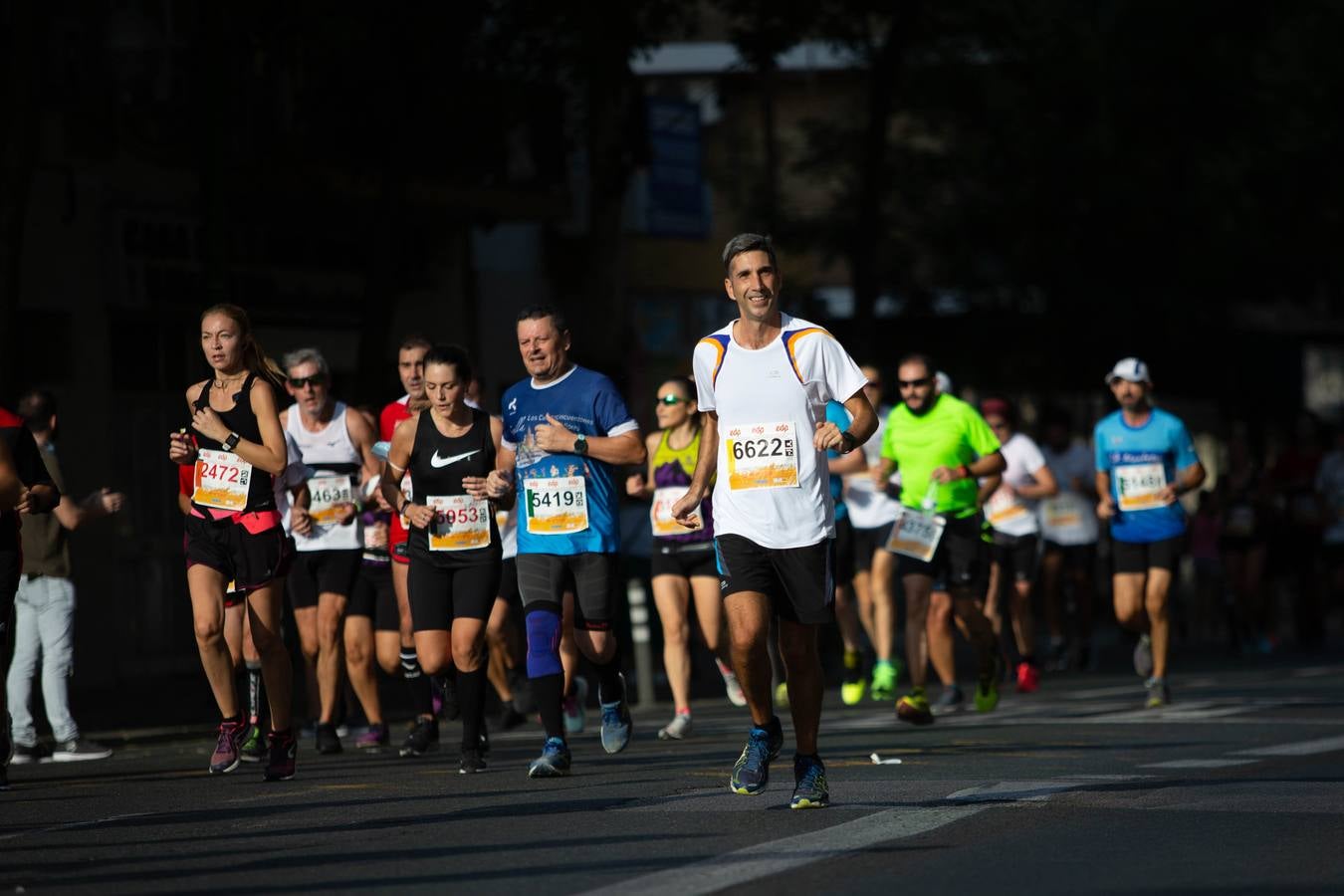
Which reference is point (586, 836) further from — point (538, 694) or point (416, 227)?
point (416, 227)

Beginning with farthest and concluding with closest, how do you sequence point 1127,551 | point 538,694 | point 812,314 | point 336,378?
point 336,378 < point 812,314 < point 1127,551 < point 538,694

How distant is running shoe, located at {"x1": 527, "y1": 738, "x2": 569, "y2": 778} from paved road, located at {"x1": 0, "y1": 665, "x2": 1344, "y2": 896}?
0.13 m

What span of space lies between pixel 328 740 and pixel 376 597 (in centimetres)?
89

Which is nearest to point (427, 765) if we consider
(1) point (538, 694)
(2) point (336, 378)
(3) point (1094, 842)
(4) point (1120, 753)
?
(1) point (538, 694)

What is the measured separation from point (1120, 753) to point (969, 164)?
24.0 metres

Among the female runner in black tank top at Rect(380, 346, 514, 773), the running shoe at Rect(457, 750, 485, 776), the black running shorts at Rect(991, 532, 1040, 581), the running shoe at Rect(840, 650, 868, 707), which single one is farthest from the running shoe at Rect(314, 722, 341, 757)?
the black running shorts at Rect(991, 532, 1040, 581)

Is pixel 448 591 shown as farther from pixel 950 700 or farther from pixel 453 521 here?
pixel 950 700

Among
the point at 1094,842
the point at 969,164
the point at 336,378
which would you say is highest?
the point at 969,164

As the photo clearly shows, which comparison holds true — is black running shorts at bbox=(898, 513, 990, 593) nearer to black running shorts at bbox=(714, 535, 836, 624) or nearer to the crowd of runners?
the crowd of runners

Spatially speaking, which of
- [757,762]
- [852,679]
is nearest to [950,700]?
[852,679]

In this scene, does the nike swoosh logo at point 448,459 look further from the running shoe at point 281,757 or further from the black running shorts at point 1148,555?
the black running shorts at point 1148,555

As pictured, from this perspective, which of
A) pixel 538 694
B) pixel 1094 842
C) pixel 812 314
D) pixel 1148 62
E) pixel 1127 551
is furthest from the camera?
pixel 1148 62

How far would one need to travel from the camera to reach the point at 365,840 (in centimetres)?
906

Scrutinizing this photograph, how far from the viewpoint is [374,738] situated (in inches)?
549
